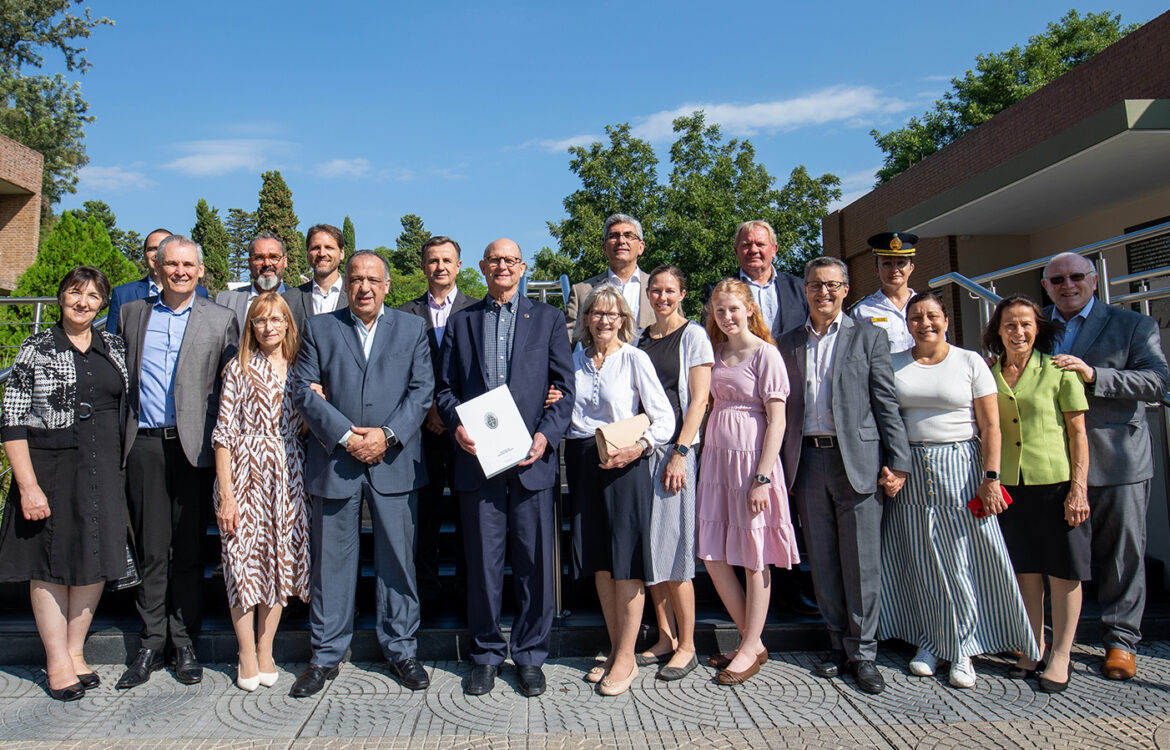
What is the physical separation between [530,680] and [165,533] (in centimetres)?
207

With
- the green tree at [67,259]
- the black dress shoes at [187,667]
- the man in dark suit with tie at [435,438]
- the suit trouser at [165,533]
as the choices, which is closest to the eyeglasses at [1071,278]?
the man in dark suit with tie at [435,438]

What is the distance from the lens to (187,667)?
150 inches

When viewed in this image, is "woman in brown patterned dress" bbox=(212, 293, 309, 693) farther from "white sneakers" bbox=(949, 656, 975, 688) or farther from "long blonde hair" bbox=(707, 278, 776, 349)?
"white sneakers" bbox=(949, 656, 975, 688)

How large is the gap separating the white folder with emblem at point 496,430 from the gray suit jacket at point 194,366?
55.4 inches

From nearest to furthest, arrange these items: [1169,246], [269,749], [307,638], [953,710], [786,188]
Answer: [269,749] < [953,710] < [307,638] < [1169,246] < [786,188]

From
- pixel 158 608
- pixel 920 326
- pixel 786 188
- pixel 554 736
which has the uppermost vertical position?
pixel 786 188

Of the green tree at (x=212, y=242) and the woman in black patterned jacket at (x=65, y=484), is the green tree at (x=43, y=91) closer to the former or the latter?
the green tree at (x=212, y=242)

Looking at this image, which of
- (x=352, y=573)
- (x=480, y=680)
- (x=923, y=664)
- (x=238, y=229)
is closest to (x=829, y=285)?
(x=923, y=664)

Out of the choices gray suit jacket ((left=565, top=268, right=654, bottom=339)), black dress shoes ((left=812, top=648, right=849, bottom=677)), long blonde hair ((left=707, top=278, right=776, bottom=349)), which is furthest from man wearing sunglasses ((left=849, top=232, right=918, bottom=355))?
black dress shoes ((left=812, top=648, right=849, bottom=677))

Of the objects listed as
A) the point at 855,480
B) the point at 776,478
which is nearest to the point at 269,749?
the point at 776,478

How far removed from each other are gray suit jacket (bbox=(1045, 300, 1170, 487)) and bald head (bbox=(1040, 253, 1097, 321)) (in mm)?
140

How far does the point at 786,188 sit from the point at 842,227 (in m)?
2.73

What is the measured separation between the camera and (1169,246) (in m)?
10.9

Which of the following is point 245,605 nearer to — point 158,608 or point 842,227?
point 158,608
